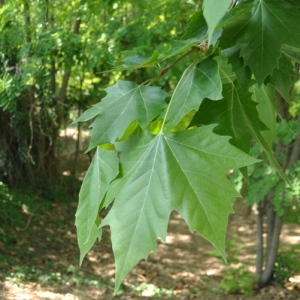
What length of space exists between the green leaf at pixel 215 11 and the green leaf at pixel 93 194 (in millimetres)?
281

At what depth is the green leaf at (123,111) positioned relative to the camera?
2.40 ft

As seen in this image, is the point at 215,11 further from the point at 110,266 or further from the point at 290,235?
the point at 290,235

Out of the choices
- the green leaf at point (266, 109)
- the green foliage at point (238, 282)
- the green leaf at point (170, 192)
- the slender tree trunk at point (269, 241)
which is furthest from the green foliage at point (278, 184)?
the green leaf at point (170, 192)

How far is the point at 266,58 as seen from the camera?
28.1 inches

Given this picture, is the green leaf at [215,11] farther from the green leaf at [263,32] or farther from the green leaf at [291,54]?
the green leaf at [291,54]

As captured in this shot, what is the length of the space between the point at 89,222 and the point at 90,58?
13.3 ft

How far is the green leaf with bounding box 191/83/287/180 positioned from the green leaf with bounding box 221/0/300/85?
6cm

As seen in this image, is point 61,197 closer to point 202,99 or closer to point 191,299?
point 191,299

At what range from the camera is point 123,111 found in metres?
0.76

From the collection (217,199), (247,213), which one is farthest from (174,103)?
(247,213)

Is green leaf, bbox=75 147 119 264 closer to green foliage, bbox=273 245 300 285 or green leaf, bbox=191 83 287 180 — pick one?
green leaf, bbox=191 83 287 180

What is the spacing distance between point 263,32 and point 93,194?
32 centimetres

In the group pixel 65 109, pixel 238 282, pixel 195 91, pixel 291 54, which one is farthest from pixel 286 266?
pixel 195 91

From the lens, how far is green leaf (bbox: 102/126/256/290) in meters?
0.66
